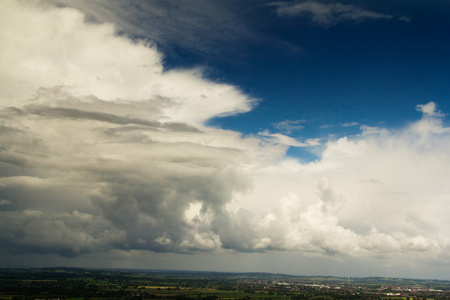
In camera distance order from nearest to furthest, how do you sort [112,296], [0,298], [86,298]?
[0,298] → [86,298] → [112,296]

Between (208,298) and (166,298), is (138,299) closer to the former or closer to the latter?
(166,298)

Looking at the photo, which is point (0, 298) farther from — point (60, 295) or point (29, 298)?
point (60, 295)

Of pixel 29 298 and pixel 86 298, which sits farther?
pixel 86 298

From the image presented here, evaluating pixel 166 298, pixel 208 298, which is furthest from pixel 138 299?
pixel 208 298

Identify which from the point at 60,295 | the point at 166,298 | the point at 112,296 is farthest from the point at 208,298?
the point at 60,295

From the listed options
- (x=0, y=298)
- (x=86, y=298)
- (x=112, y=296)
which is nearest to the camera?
(x=0, y=298)

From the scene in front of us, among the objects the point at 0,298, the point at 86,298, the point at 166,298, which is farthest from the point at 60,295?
the point at 166,298

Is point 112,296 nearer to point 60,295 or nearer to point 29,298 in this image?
point 60,295

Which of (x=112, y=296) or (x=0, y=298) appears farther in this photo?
(x=112, y=296)
